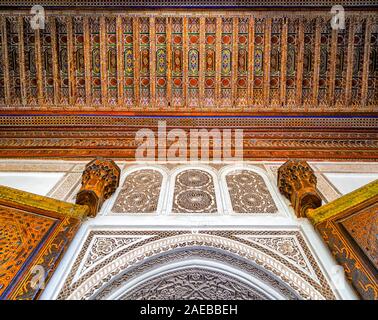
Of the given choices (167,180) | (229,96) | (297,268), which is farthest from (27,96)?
(297,268)

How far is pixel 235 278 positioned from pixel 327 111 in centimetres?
254

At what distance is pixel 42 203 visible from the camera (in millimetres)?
2344

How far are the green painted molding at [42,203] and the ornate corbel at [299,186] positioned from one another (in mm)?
1628

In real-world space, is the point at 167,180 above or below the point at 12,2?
below

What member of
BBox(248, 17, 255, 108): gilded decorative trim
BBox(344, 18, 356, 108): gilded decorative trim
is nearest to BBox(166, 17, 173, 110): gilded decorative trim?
BBox(248, 17, 255, 108): gilded decorative trim

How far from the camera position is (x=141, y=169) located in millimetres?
3184

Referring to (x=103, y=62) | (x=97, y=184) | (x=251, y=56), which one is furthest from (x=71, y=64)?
(x=251, y=56)

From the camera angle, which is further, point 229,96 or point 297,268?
point 229,96

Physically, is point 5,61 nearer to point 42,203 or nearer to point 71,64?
point 71,64

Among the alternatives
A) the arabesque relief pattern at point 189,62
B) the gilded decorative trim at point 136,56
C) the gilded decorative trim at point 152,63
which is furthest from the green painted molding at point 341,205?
the gilded decorative trim at point 136,56

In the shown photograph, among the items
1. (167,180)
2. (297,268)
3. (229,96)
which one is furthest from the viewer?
(229,96)

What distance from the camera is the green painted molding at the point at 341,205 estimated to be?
2.25 meters
